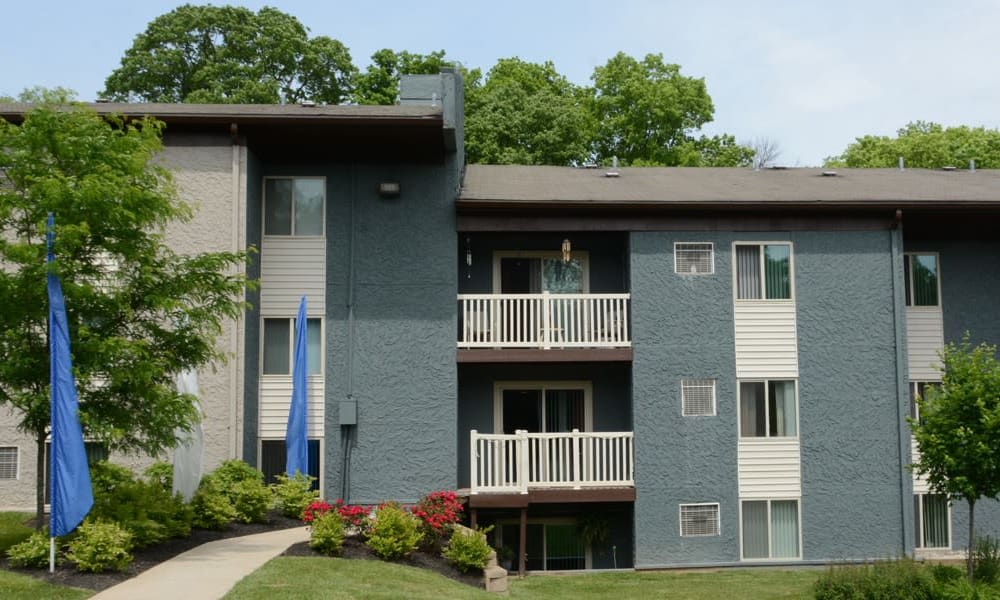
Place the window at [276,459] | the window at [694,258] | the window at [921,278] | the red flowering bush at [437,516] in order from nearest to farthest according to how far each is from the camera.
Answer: the red flowering bush at [437,516]
the window at [276,459]
the window at [694,258]
the window at [921,278]

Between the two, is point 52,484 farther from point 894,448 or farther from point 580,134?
point 580,134

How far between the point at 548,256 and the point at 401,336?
12.0ft

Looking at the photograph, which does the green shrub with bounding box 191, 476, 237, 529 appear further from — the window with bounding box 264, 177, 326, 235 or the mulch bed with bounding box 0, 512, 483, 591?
the window with bounding box 264, 177, 326, 235

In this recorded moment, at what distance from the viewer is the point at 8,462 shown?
17844 millimetres

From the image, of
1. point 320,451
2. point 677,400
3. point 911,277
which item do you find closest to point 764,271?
point 677,400

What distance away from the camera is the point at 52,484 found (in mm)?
12562

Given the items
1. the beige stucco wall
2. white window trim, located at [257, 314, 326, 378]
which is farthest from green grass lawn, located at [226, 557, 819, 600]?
white window trim, located at [257, 314, 326, 378]

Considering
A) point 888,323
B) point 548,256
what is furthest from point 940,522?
point 548,256

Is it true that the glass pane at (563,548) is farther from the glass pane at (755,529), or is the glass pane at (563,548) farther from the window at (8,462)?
the window at (8,462)

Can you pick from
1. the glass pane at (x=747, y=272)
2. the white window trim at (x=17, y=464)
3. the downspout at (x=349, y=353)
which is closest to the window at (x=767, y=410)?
the glass pane at (x=747, y=272)

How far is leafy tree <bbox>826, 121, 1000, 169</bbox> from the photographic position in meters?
42.7

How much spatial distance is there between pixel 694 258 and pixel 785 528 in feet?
17.2

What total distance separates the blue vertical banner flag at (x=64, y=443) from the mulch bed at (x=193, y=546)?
0.56 metres

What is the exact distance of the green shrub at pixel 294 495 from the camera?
17.3 metres
